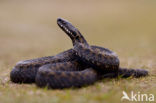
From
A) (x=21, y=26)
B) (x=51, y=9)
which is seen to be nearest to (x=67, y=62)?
(x=21, y=26)

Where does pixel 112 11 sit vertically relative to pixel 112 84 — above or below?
above

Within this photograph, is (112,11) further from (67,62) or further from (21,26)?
(67,62)

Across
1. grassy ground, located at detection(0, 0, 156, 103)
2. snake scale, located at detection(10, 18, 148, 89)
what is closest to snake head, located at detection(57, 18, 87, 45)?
snake scale, located at detection(10, 18, 148, 89)

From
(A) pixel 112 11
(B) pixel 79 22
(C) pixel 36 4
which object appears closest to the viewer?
(B) pixel 79 22

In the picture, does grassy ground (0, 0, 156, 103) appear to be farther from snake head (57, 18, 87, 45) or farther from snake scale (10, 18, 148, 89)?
snake head (57, 18, 87, 45)

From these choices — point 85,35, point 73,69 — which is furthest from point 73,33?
point 85,35

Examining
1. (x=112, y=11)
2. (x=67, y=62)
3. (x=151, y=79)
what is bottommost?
(x=151, y=79)

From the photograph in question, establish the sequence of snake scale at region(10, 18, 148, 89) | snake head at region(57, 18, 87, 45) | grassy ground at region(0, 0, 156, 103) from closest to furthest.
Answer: grassy ground at region(0, 0, 156, 103) < snake scale at region(10, 18, 148, 89) < snake head at region(57, 18, 87, 45)
